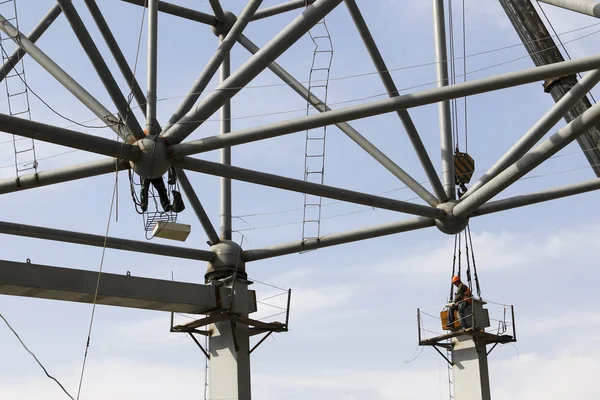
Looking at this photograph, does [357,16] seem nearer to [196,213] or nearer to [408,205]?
[408,205]

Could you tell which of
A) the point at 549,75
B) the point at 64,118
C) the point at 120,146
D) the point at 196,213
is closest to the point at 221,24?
the point at 196,213

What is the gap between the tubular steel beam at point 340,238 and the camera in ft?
82.4

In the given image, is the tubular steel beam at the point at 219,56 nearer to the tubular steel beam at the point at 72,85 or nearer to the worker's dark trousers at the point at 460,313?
the tubular steel beam at the point at 72,85

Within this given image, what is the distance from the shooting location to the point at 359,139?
25.3m

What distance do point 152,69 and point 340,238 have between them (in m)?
7.46

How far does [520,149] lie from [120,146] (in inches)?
351

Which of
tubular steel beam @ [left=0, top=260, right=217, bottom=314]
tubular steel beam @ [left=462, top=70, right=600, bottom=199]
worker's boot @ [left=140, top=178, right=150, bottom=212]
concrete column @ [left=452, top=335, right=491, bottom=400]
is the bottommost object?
concrete column @ [left=452, top=335, right=491, bottom=400]

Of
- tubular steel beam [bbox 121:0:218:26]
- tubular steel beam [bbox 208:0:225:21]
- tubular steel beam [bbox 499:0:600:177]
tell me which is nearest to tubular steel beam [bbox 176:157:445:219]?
tubular steel beam [bbox 499:0:600:177]

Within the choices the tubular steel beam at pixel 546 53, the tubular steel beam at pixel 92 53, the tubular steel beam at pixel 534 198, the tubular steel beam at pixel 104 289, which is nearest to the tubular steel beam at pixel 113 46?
the tubular steel beam at pixel 92 53

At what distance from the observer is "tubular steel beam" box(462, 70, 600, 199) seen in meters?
20.3

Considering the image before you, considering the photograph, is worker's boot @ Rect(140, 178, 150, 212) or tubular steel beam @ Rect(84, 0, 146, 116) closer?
tubular steel beam @ Rect(84, 0, 146, 116)

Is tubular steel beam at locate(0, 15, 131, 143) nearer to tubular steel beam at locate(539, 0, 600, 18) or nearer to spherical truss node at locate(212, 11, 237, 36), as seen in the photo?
spherical truss node at locate(212, 11, 237, 36)

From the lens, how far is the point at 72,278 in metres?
23.4

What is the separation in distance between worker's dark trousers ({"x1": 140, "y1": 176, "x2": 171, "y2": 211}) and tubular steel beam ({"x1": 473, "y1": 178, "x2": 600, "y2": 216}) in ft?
24.8
